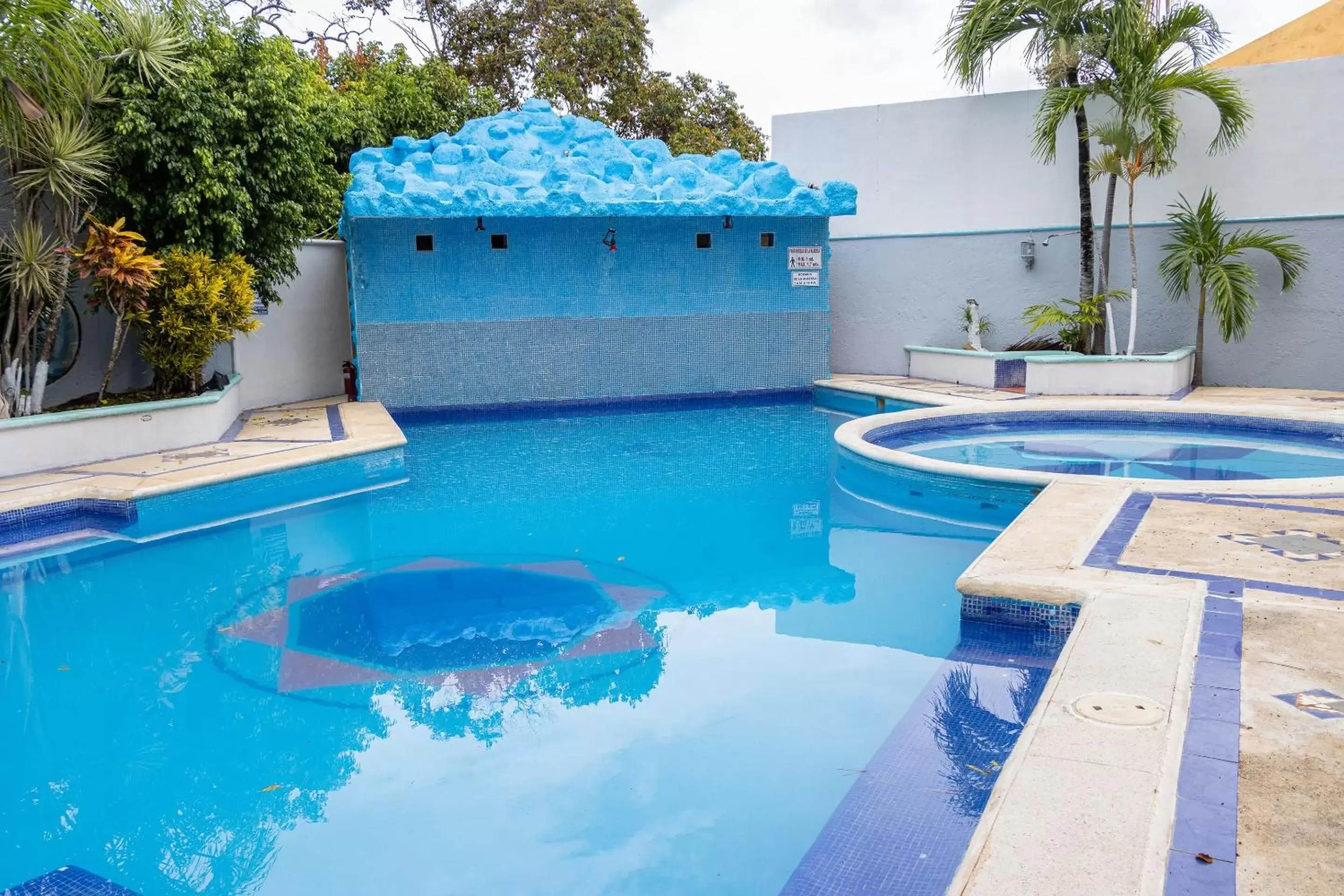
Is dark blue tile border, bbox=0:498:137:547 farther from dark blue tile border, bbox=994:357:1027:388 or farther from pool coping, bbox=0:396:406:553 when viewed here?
dark blue tile border, bbox=994:357:1027:388

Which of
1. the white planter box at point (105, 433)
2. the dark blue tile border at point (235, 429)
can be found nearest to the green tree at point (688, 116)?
the dark blue tile border at point (235, 429)

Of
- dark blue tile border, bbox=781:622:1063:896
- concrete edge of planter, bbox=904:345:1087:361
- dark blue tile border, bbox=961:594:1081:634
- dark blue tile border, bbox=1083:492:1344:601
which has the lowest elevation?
dark blue tile border, bbox=781:622:1063:896

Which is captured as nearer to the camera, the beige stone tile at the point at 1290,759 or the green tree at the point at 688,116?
the beige stone tile at the point at 1290,759

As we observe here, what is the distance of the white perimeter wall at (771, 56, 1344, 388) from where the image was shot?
11742 mm

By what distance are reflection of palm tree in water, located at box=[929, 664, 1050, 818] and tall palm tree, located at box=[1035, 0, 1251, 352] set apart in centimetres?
855

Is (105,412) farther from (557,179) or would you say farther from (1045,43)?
(1045,43)

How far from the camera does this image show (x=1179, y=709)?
3.20 metres

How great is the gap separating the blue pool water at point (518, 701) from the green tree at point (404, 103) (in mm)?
10410

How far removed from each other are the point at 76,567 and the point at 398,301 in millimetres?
6436

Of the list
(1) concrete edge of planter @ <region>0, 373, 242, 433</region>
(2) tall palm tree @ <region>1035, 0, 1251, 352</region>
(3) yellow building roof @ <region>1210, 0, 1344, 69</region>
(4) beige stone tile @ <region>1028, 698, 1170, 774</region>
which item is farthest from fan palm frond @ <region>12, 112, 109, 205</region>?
(3) yellow building roof @ <region>1210, 0, 1344, 69</region>

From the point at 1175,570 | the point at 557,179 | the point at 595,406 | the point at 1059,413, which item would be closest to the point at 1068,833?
the point at 1175,570

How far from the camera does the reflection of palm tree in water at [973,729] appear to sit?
340cm

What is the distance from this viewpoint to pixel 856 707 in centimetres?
415

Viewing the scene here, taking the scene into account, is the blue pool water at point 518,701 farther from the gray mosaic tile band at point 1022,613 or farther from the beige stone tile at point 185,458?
the beige stone tile at point 185,458
